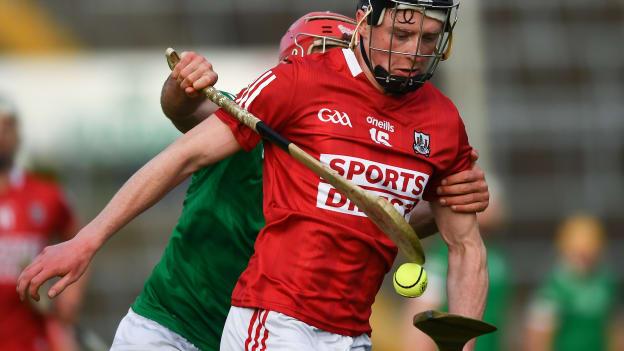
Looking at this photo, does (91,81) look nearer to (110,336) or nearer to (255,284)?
(110,336)

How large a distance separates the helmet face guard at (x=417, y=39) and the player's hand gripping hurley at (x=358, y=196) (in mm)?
392

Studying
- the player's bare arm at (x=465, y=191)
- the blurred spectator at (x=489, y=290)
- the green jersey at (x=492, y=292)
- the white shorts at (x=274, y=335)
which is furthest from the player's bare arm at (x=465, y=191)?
the green jersey at (x=492, y=292)

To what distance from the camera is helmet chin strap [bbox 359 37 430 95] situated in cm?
383

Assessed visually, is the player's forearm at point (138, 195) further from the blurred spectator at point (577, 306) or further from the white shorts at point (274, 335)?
the blurred spectator at point (577, 306)

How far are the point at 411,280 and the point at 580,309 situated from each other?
552 cm

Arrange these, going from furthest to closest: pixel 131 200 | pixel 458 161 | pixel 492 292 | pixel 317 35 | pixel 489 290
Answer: pixel 492 292 < pixel 489 290 < pixel 317 35 < pixel 458 161 < pixel 131 200

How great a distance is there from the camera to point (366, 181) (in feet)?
12.4

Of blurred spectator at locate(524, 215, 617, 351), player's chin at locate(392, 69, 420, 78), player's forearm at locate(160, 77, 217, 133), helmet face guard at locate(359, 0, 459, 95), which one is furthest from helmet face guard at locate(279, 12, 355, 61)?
blurred spectator at locate(524, 215, 617, 351)

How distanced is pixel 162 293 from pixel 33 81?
781 centimetres

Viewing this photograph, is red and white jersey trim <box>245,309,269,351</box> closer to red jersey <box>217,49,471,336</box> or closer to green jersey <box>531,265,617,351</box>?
red jersey <box>217,49,471,336</box>

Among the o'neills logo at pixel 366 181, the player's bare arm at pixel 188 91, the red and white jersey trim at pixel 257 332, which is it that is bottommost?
the red and white jersey trim at pixel 257 332

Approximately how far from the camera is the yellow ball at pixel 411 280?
3750 millimetres

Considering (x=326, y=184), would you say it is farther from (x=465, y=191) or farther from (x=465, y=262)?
(x=465, y=262)

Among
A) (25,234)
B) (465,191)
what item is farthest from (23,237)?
(465,191)
